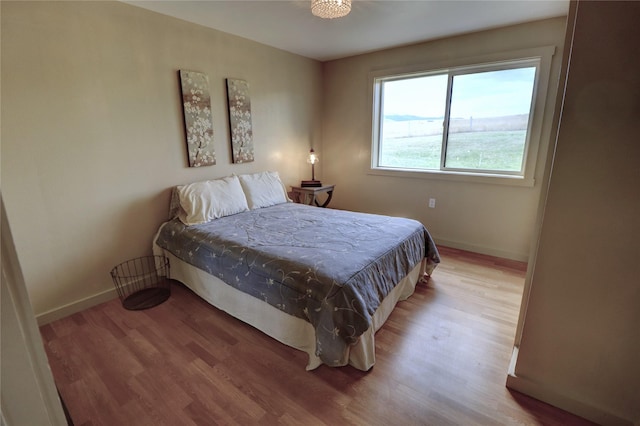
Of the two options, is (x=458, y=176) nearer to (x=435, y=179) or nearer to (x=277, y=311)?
(x=435, y=179)

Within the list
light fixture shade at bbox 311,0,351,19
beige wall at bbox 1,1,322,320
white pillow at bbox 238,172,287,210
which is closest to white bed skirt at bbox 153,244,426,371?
beige wall at bbox 1,1,322,320

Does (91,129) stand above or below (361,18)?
below

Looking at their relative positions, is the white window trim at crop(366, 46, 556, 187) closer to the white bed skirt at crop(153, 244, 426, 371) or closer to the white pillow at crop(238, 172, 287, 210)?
the white bed skirt at crop(153, 244, 426, 371)

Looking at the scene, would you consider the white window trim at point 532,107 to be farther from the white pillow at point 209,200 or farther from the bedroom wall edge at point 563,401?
the bedroom wall edge at point 563,401

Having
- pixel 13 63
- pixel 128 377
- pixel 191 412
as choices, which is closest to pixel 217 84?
pixel 13 63

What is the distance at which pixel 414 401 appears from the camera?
4.97ft

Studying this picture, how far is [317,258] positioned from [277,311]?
429 mm

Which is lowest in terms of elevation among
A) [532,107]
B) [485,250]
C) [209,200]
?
[485,250]

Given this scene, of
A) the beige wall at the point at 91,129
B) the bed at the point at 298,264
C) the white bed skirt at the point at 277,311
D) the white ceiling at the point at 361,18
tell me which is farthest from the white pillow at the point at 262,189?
the white ceiling at the point at 361,18

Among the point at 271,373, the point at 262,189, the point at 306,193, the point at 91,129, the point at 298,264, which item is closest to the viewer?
the point at 271,373

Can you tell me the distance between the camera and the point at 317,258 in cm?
186

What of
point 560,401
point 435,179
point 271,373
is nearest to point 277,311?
point 271,373

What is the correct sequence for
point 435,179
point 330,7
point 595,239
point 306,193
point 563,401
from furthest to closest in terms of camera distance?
1. point 306,193
2. point 435,179
3. point 330,7
4. point 563,401
5. point 595,239

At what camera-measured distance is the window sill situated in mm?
3012
